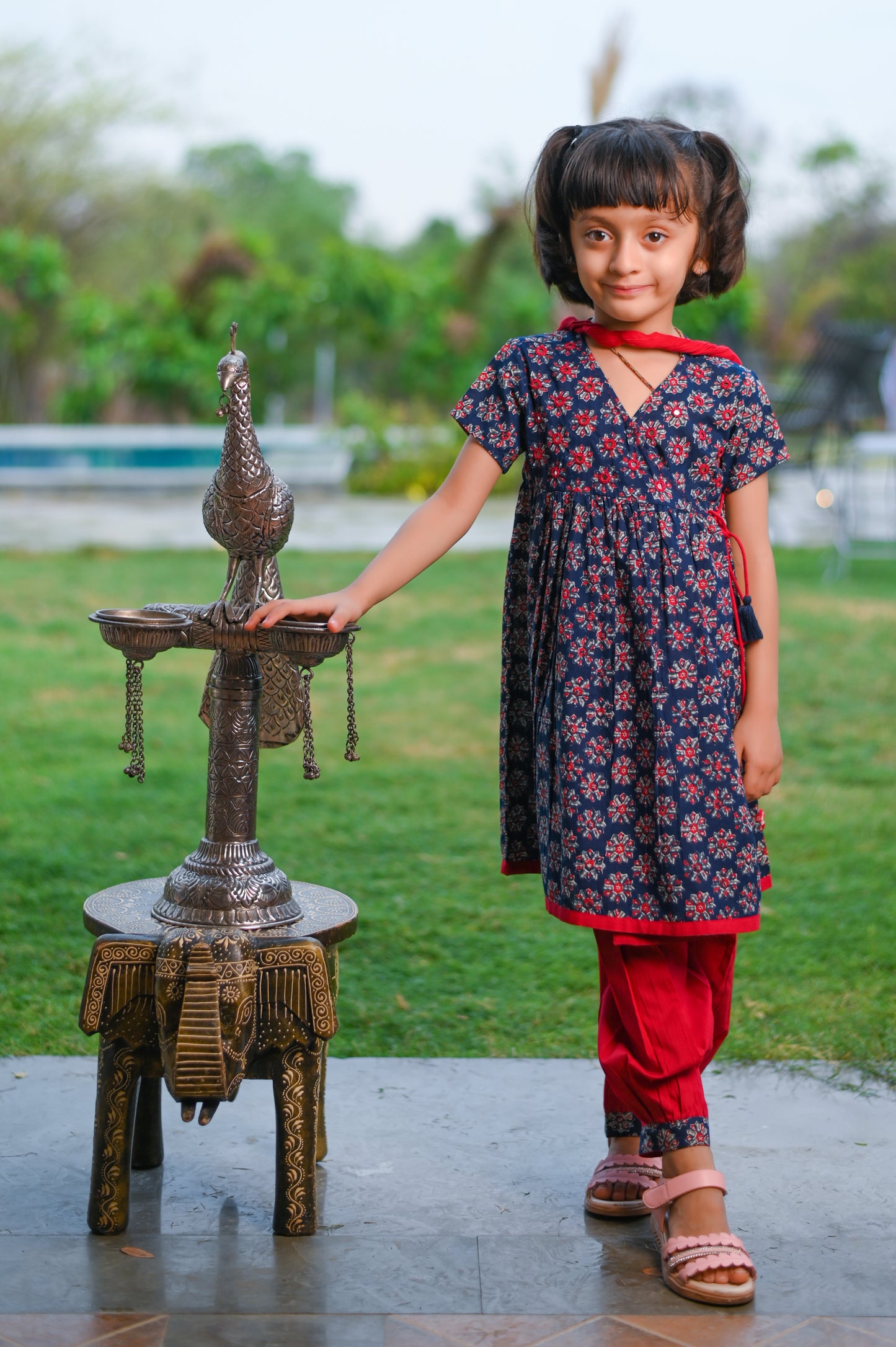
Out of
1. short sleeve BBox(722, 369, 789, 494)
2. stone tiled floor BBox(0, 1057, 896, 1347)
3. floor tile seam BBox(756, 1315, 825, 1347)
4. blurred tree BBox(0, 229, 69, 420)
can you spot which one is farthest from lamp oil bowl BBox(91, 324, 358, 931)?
blurred tree BBox(0, 229, 69, 420)

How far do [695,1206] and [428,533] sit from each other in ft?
3.05

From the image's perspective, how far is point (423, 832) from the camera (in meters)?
3.89

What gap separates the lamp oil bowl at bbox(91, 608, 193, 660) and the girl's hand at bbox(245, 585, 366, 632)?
0.11m

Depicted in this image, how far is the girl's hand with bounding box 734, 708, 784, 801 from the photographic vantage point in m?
1.90

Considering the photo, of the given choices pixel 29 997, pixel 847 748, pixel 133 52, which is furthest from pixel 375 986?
pixel 133 52

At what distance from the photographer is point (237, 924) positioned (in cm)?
189

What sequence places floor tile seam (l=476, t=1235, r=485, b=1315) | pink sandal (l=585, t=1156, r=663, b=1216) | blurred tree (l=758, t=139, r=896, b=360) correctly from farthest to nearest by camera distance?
1. blurred tree (l=758, t=139, r=896, b=360)
2. pink sandal (l=585, t=1156, r=663, b=1216)
3. floor tile seam (l=476, t=1235, r=485, b=1315)

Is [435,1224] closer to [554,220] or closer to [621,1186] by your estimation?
[621,1186]

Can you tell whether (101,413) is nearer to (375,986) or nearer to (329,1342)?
(375,986)

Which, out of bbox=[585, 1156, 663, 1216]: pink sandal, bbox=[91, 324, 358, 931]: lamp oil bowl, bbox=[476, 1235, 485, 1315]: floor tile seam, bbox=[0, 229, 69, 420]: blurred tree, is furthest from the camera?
bbox=[0, 229, 69, 420]: blurred tree

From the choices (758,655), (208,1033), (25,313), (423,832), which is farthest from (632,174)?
(25,313)

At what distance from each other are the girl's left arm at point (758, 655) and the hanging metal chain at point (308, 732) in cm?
55

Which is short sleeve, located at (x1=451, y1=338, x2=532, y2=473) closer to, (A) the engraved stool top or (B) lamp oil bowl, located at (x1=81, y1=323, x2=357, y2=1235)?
(B) lamp oil bowl, located at (x1=81, y1=323, x2=357, y2=1235)

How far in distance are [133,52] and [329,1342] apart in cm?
2482
